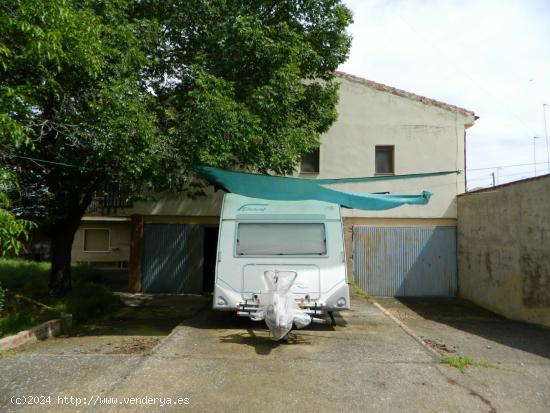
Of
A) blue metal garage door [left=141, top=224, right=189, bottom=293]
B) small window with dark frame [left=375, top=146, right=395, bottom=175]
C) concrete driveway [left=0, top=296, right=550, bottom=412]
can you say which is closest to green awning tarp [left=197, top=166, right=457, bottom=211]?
concrete driveway [left=0, top=296, right=550, bottom=412]

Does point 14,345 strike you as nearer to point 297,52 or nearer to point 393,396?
point 393,396

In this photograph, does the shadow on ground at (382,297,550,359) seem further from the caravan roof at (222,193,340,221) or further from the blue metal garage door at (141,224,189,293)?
the blue metal garage door at (141,224,189,293)

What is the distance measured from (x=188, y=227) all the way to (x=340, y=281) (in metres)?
7.85

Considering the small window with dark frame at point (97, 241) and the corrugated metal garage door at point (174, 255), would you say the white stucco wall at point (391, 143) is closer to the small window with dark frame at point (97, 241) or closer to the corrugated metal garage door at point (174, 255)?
the corrugated metal garage door at point (174, 255)

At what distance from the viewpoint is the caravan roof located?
8.55 metres

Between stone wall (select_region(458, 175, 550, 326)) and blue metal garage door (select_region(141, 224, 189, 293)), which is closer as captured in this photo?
stone wall (select_region(458, 175, 550, 326))

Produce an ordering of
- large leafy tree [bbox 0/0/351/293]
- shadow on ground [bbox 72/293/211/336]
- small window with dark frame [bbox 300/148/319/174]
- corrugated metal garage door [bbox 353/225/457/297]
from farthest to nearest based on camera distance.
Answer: small window with dark frame [bbox 300/148/319/174]
corrugated metal garage door [bbox 353/225/457/297]
shadow on ground [bbox 72/293/211/336]
large leafy tree [bbox 0/0/351/293]

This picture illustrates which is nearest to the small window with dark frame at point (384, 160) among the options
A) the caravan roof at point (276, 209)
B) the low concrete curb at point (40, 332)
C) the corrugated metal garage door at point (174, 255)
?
the corrugated metal garage door at point (174, 255)

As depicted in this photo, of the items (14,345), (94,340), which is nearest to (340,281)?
(94,340)

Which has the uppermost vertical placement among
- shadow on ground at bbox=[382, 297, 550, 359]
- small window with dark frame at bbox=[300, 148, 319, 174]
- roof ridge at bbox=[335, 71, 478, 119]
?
roof ridge at bbox=[335, 71, 478, 119]

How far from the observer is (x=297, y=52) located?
9.73 metres

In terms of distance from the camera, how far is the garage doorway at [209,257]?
1470 centimetres

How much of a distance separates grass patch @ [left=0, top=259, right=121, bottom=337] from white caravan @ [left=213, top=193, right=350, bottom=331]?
353 centimetres

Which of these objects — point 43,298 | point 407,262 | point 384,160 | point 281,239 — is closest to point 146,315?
point 43,298
